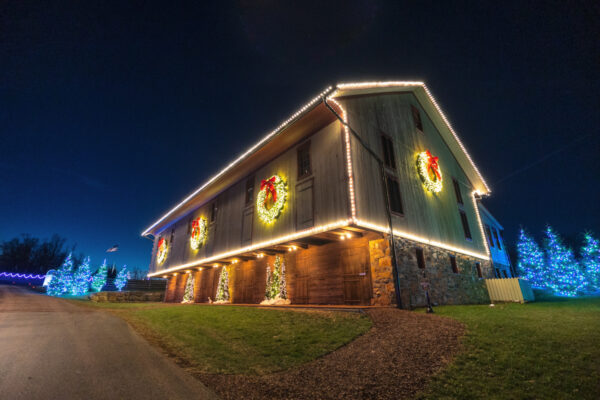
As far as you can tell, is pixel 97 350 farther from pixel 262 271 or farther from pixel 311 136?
pixel 311 136

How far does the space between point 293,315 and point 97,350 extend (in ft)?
17.2

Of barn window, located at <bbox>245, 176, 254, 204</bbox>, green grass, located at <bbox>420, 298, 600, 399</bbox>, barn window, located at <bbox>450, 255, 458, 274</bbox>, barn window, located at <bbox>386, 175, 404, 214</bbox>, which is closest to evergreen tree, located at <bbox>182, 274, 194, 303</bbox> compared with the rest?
barn window, located at <bbox>245, 176, 254, 204</bbox>

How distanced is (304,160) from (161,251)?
22.1 metres

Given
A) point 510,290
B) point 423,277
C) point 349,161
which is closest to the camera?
point 349,161

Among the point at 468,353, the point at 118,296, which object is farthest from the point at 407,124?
the point at 118,296

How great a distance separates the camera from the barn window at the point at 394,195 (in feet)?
40.2

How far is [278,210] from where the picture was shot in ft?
44.3

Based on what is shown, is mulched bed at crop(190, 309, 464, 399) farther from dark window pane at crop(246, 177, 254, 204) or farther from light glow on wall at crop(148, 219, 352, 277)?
dark window pane at crop(246, 177, 254, 204)

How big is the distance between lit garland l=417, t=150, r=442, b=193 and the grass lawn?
1069 cm

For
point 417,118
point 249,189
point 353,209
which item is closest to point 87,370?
point 353,209

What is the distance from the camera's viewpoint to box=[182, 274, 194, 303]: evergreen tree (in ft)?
71.5

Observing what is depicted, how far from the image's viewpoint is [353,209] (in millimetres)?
9875

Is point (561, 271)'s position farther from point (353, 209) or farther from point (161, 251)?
point (161, 251)

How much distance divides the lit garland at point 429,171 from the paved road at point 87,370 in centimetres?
1517
